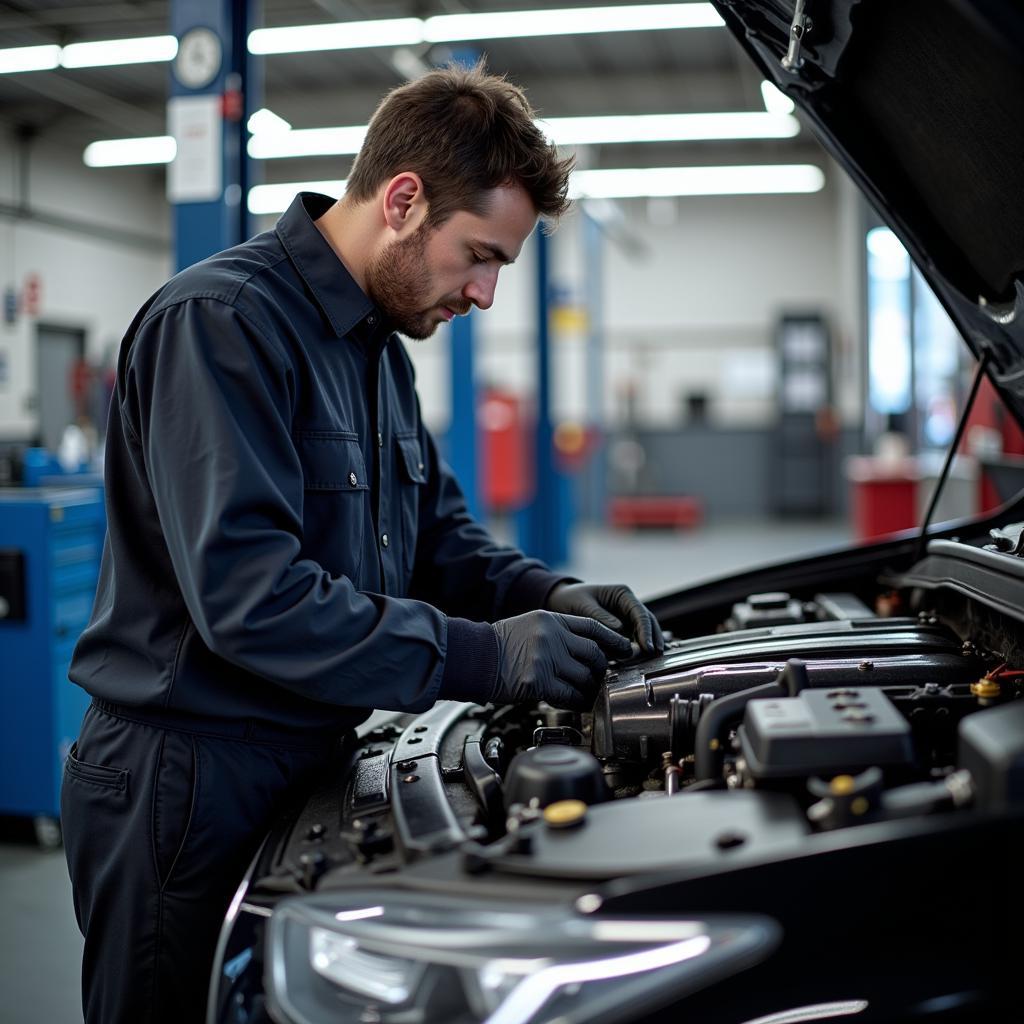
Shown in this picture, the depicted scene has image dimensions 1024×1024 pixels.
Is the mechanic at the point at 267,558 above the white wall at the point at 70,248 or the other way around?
the other way around

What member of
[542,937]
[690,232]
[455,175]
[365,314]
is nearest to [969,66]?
[455,175]

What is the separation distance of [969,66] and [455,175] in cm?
59

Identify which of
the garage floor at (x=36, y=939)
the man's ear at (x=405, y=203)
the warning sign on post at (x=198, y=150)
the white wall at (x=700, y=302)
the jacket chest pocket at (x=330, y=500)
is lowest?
the garage floor at (x=36, y=939)

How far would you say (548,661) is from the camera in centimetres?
124

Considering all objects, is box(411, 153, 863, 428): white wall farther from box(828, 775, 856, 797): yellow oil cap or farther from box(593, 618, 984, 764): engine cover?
box(828, 775, 856, 797): yellow oil cap

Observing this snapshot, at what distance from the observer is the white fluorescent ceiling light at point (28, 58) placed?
7457mm

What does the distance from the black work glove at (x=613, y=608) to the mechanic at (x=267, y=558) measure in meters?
0.09

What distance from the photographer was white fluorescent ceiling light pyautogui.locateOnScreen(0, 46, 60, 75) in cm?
746

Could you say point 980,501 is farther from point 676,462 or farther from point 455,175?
point 676,462

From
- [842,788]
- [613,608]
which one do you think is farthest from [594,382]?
[842,788]

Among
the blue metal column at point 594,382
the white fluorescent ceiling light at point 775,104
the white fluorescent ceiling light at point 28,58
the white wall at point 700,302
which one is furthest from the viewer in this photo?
the white wall at point 700,302

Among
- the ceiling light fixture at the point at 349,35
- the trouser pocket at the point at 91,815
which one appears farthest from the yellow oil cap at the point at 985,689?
the ceiling light fixture at the point at 349,35

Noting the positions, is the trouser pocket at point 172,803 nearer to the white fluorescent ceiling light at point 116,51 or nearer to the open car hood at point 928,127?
the open car hood at point 928,127

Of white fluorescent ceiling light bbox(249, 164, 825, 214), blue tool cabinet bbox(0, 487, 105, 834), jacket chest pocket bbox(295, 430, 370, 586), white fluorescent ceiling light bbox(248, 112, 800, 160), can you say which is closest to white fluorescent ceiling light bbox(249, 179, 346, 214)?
white fluorescent ceiling light bbox(249, 164, 825, 214)
